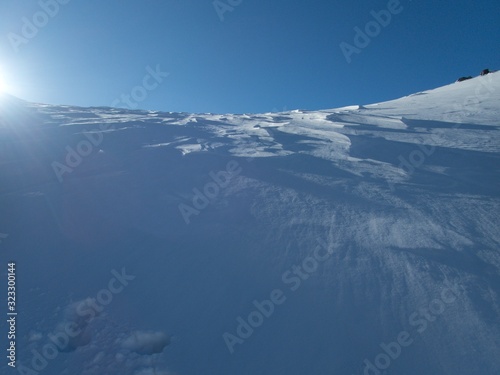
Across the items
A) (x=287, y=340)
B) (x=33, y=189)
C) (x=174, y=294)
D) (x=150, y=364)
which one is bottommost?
(x=287, y=340)

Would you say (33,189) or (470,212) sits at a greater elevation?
(33,189)

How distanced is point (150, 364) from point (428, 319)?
7.23 feet

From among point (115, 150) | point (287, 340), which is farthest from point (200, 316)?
point (115, 150)

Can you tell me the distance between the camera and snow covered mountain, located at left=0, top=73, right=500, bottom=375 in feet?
7.88

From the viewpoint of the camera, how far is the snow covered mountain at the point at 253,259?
2400mm

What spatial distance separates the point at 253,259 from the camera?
3236 mm

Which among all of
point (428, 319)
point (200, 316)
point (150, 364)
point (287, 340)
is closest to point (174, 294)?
point (200, 316)

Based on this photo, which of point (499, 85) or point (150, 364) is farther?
point (499, 85)

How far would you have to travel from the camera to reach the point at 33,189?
4.43 meters

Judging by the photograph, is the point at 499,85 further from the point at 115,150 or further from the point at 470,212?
the point at 115,150

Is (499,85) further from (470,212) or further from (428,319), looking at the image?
(428,319)

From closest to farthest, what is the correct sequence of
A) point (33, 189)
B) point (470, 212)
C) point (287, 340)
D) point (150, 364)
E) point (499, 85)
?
point (150, 364) < point (287, 340) < point (470, 212) < point (33, 189) < point (499, 85)

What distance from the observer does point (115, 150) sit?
593 centimetres

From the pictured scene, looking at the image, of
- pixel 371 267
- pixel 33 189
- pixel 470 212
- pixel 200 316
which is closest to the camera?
pixel 200 316
